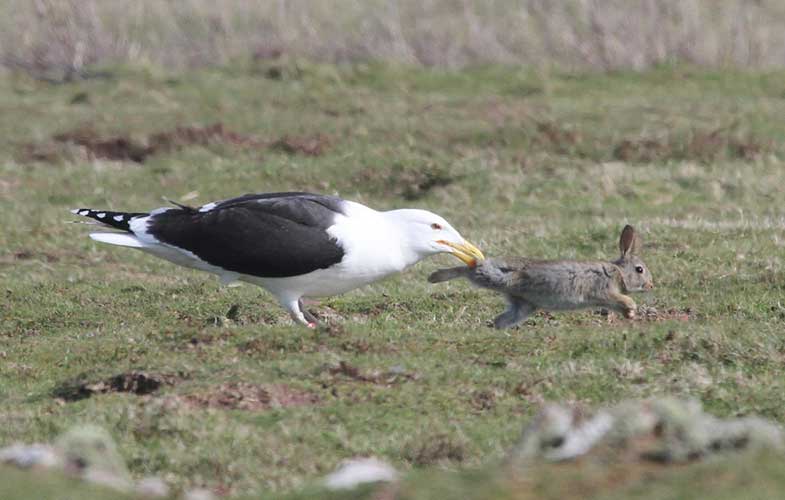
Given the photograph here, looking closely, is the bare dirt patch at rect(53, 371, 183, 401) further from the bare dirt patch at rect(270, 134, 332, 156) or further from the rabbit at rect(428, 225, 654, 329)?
the bare dirt patch at rect(270, 134, 332, 156)

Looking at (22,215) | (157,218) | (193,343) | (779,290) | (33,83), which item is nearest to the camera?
(193,343)

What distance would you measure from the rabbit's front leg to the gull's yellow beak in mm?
891

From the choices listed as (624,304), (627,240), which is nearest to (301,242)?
(624,304)

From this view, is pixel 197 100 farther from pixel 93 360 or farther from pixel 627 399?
pixel 627 399

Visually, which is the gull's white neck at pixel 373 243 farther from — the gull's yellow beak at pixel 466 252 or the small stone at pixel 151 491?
the small stone at pixel 151 491

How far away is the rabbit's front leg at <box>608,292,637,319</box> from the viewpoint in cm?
948

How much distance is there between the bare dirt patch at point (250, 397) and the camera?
7637 mm

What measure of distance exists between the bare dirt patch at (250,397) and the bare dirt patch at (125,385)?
34 centimetres

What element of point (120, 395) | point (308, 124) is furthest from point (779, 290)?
point (308, 124)

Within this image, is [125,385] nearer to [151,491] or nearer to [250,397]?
[250,397]

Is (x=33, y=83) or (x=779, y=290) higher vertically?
(x=779, y=290)

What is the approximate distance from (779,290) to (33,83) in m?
15.3

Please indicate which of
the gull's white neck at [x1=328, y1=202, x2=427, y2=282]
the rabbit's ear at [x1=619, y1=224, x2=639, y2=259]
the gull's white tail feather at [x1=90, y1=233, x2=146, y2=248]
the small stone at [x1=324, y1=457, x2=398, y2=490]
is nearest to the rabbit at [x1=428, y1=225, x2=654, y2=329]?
the gull's white neck at [x1=328, y1=202, x2=427, y2=282]

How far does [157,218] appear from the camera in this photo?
9.94 m
